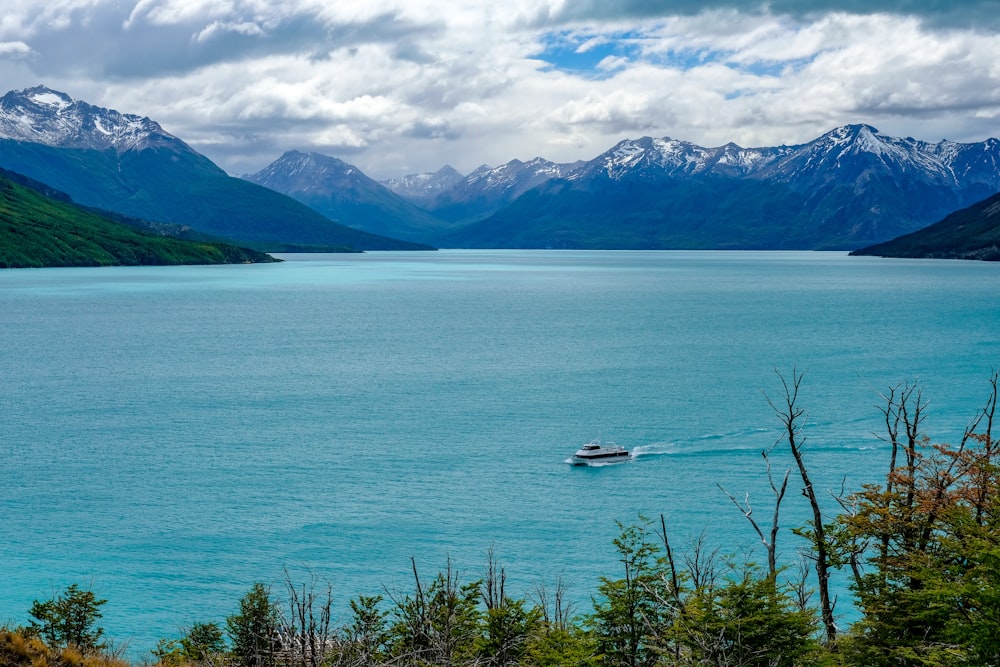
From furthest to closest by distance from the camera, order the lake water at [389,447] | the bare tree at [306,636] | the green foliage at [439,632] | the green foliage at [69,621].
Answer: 1. the lake water at [389,447]
2. the green foliage at [69,621]
3. the green foliage at [439,632]
4. the bare tree at [306,636]

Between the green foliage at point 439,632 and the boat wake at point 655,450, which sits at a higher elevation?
the green foliage at point 439,632

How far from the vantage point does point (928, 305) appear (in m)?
199

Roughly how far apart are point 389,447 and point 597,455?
59.3ft

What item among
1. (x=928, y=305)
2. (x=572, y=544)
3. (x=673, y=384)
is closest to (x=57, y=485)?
(x=572, y=544)

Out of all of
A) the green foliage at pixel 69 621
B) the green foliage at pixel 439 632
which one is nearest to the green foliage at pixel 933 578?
the green foliage at pixel 439 632

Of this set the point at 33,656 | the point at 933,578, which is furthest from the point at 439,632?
the point at 933,578

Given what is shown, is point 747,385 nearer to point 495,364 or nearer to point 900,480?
point 495,364

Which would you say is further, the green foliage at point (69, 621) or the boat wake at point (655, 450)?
the boat wake at point (655, 450)

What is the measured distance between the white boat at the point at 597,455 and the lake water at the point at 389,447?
1167mm

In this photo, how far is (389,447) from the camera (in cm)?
7606

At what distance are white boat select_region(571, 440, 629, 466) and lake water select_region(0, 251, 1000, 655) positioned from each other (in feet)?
3.83

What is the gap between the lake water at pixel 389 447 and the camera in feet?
169

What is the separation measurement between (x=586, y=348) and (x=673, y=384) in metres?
33.4

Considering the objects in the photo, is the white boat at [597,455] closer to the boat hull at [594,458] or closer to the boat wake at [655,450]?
the boat hull at [594,458]
